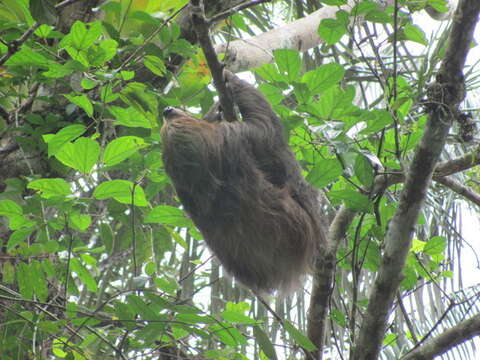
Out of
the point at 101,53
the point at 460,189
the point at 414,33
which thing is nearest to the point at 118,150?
the point at 101,53

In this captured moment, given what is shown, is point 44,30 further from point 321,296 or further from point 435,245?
point 435,245

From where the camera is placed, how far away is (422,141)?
263cm

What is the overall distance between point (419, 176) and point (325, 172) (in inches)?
21.8

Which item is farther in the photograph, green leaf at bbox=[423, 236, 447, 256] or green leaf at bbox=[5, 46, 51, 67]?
green leaf at bbox=[423, 236, 447, 256]

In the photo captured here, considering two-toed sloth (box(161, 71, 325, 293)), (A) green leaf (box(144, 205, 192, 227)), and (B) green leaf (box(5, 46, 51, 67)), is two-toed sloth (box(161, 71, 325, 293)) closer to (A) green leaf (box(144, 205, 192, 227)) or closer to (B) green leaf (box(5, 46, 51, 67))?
(A) green leaf (box(144, 205, 192, 227))

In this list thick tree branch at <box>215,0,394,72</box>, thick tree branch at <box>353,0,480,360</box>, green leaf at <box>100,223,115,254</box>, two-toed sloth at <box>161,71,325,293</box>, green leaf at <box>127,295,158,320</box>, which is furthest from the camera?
thick tree branch at <box>215,0,394,72</box>

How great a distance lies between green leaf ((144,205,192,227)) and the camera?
3.41 m

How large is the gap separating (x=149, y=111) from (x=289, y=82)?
924mm

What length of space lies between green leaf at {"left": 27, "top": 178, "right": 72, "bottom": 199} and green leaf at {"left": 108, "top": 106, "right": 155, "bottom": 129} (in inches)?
21.6

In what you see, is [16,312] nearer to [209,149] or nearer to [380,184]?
[209,149]

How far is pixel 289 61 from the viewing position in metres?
3.24

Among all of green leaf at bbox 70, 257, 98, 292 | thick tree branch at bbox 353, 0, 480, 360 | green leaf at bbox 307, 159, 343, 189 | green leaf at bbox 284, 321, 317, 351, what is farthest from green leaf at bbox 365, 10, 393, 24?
green leaf at bbox 70, 257, 98, 292

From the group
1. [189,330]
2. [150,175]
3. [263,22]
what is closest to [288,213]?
[150,175]

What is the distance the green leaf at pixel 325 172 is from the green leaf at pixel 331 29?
0.78 m
